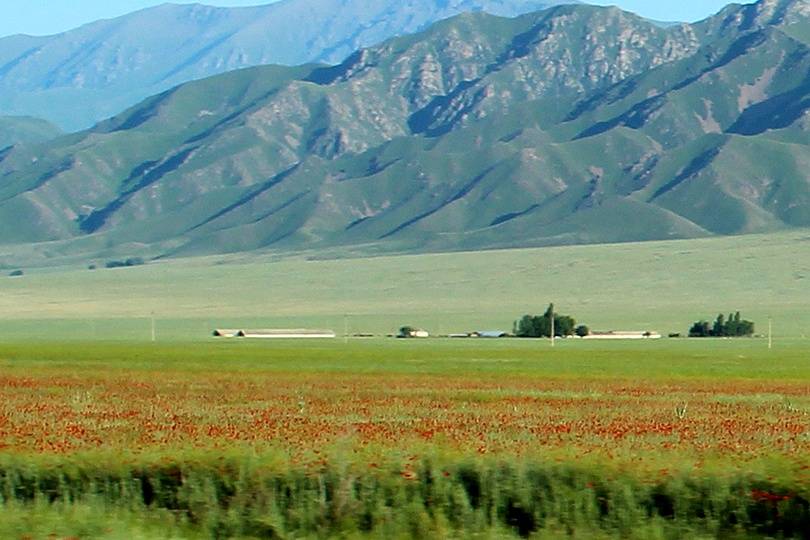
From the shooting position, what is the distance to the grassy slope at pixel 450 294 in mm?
125250

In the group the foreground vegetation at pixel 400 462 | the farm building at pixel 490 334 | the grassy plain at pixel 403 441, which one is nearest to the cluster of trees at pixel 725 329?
the farm building at pixel 490 334

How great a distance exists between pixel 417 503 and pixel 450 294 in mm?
135327

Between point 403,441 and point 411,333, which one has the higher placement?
point 411,333

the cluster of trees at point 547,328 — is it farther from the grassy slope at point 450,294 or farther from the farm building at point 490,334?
the grassy slope at point 450,294

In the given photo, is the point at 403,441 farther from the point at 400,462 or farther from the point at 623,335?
the point at 623,335

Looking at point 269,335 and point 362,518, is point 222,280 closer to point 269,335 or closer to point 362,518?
point 269,335

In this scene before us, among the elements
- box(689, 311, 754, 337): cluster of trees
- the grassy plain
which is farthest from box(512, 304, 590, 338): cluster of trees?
the grassy plain

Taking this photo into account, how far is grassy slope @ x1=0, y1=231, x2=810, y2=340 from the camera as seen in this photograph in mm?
125250

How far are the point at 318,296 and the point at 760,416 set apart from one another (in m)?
127

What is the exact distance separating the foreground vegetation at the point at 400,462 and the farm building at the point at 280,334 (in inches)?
2358

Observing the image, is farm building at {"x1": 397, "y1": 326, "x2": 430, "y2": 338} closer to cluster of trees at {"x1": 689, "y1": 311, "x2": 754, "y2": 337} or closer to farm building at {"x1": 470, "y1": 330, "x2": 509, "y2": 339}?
farm building at {"x1": 470, "y1": 330, "x2": 509, "y2": 339}

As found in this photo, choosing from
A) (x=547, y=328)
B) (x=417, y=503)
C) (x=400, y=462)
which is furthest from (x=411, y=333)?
(x=417, y=503)

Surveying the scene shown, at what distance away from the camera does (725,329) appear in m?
106

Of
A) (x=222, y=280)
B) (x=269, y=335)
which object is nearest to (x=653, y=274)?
(x=222, y=280)
